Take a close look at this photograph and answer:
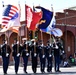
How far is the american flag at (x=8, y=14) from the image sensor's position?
18.5 meters

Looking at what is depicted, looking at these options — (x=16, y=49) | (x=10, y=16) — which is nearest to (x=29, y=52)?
(x=16, y=49)

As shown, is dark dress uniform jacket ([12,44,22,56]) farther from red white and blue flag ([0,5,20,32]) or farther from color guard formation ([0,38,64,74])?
red white and blue flag ([0,5,20,32])

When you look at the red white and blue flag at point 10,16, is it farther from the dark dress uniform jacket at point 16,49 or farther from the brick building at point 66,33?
the brick building at point 66,33

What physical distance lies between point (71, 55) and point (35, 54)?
19.0m

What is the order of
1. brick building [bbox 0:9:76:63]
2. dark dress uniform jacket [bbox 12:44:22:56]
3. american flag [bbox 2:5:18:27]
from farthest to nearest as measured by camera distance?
brick building [bbox 0:9:76:63] < american flag [bbox 2:5:18:27] < dark dress uniform jacket [bbox 12:44:22:56]

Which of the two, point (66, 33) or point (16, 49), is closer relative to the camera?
point (16, 49)

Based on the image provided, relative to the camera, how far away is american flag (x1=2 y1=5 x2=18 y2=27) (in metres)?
18.5

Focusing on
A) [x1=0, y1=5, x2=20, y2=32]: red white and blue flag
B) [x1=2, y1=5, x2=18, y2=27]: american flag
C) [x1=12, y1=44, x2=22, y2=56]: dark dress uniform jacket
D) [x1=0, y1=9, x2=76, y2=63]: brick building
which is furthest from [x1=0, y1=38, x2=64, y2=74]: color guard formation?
[x1=0, y1=9, x2=76, y2=63]: brick building

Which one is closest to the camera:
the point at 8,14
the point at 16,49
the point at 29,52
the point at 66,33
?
the point at 16,49

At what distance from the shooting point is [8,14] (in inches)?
734

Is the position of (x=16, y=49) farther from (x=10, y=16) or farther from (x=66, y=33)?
(x=66, y=33)

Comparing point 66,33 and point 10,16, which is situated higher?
point 10,16

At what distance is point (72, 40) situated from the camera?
3812 cm

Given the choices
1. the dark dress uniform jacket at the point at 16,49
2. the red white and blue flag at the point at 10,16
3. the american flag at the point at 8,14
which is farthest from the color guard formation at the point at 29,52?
the american flag at the point at 8,14
